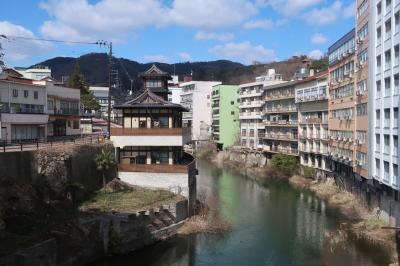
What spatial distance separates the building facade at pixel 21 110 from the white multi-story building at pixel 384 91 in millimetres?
32930

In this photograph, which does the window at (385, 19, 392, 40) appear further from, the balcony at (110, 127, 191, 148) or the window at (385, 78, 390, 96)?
the balcony at (110, 127, 191, 148)

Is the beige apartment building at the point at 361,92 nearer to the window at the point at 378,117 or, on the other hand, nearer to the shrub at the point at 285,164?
the window at the point at 378,117

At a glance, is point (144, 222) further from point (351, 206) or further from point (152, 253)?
point (351, 206)

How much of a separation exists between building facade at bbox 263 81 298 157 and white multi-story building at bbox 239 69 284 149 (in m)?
2.95

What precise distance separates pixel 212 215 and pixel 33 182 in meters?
15.5

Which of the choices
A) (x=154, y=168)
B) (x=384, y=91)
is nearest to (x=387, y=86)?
(x=384, y=91)

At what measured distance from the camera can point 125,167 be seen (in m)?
39.2

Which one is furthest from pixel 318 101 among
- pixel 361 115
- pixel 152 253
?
pixel 152 253

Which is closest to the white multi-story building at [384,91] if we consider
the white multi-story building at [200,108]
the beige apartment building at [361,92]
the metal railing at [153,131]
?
the beige apartment building at [361,92]

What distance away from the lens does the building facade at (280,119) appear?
70.1 m

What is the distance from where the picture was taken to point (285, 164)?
220ft

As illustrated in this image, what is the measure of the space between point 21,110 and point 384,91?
35405mm

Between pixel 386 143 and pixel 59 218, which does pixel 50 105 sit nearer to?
pixel 59 218

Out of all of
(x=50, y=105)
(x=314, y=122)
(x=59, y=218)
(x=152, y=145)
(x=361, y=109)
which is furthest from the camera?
(x=314, y=122)
